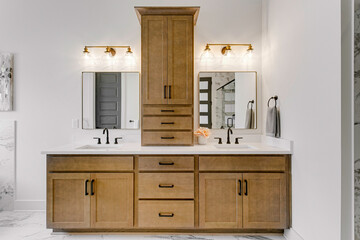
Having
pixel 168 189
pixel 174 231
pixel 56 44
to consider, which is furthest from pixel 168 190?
pixel 56 44

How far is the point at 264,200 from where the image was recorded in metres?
2.35

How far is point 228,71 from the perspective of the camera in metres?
3.04

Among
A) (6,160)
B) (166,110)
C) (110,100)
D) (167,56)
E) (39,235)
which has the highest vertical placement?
(167,56)

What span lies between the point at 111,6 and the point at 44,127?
5.60 ft

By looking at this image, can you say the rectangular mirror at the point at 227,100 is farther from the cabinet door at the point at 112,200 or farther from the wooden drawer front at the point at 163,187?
the cabinet door at the point at 112,200

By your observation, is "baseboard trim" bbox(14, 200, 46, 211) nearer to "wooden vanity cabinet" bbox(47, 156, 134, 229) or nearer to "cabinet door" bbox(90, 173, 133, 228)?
"wooden vanity cabinet" bbox(47, 156, 134, 229)

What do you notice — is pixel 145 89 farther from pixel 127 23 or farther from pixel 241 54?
pixel 241 54

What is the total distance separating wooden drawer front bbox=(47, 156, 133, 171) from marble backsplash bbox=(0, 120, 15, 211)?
1083mm

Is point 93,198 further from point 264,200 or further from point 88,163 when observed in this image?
point 264,200

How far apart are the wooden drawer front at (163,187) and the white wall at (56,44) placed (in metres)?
1.35

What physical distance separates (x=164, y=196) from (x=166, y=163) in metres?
0.31

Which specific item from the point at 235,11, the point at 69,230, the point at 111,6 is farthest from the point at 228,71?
the point at 69,230

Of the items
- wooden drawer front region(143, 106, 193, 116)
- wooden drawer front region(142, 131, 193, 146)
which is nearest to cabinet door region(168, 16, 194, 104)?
wooden drawer front region(143, 106, 193, 116)

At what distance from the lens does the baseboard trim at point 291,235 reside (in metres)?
2.18
